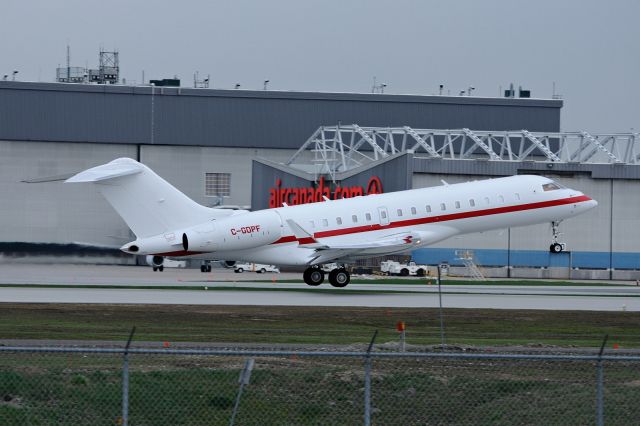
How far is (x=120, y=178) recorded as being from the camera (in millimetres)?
43656

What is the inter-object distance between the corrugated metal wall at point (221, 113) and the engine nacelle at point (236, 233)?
47453 millimetres

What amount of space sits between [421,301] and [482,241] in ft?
102

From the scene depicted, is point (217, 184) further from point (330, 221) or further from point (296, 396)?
point (296, 396)

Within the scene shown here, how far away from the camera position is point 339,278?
161 feet

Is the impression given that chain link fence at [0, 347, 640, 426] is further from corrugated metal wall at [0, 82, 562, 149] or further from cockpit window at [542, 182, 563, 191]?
corrugated metal wall at [0, 82, 562, 149]

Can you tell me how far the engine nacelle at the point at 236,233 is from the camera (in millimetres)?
45250

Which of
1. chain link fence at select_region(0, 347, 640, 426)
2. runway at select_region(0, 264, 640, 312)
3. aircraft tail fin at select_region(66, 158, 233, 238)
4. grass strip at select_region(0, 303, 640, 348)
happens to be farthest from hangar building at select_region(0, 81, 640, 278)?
chain link fence at select_region(0, 347, 640, 426)

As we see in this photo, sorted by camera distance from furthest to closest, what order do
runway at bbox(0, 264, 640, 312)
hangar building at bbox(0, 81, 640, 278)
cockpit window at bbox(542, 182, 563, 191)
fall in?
hangar building at bbox(0, 81, 640, 278) < cockpit window at bbox(542, 182, 563, 191) < runway at bbox(0, 264, 640, 312)

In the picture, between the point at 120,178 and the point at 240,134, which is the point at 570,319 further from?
the point at 240,134

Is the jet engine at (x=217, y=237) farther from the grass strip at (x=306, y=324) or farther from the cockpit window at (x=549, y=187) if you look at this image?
the cockpit window at (x=549, y=187)

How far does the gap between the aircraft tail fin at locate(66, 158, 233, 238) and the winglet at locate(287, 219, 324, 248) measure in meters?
4.91

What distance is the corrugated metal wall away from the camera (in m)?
93.1

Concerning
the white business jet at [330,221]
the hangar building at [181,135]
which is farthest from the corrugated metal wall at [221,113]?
the white business jet at [330,221]

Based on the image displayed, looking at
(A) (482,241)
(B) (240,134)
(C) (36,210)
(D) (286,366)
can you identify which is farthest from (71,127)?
(D) (286,366)
